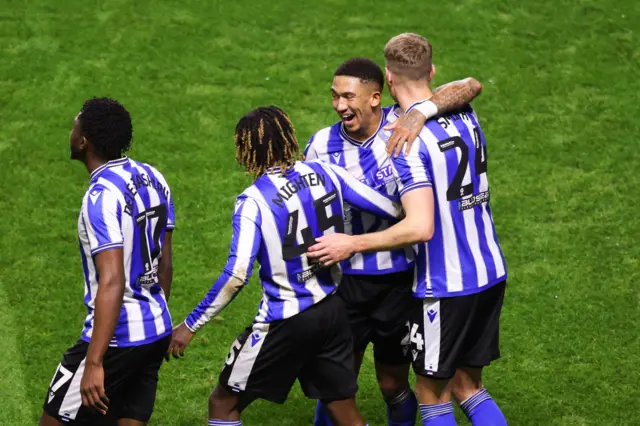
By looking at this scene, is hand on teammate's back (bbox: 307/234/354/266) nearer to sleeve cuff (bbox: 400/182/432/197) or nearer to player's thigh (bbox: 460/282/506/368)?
sleeve cuff (bbox: 400/182/432/197)

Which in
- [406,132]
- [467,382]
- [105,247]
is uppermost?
[406,132]

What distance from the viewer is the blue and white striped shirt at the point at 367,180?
550 cm

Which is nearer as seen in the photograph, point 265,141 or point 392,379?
point 265,141

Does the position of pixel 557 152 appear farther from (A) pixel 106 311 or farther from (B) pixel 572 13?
(A) pixel 106 311

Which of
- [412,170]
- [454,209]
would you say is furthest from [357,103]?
[454,209]

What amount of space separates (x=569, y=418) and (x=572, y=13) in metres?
5.76

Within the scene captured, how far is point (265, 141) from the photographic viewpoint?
4941mm

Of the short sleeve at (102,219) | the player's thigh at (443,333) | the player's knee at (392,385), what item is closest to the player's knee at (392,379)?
the player's knee at (392,385)

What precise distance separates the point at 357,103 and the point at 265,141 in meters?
0.81

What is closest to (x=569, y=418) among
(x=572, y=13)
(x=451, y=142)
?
(x=451, y=142)

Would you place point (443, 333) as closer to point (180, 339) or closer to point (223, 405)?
point (223, 405)

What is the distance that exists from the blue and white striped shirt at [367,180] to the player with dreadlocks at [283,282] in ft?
0.90

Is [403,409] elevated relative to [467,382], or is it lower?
lower

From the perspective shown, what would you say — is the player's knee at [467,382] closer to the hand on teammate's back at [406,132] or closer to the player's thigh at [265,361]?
the player's thigh at [265,361]
